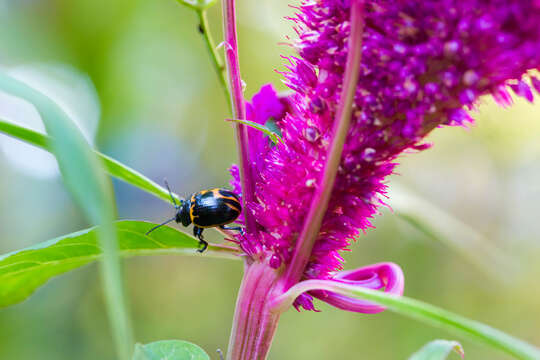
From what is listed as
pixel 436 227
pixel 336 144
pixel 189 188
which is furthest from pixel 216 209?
pixel 189 188

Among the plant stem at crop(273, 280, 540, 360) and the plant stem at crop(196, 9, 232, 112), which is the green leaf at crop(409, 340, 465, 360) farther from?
the plant stem at crop(196, 9, 232, 112)

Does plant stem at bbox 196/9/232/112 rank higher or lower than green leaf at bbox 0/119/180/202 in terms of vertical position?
higher

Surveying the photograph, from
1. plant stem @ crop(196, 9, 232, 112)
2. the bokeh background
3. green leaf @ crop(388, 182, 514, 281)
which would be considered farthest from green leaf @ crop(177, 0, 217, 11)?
the bokeh background

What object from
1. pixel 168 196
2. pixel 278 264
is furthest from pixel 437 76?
pixel 168 196

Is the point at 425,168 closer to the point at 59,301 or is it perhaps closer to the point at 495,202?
the point at 495,202

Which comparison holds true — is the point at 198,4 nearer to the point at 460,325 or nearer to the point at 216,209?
the point at 216,209

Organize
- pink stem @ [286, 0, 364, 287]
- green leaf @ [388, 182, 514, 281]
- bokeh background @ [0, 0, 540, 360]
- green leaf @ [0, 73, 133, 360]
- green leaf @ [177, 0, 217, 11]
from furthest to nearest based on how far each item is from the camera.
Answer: bokeh background @ [0, 0, 540, 360] → green leaf @ [388, 182, 514, 281] → green leaf @ [177, 0, 217, 11] → pink stem @ [286, 0, 364, 287] → green leaf @ [0, 73, 133, 360]

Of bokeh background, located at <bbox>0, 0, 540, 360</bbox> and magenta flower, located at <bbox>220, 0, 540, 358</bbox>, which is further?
bokeh background, located at <bbox>0, 0, 540, 360</bbox>
